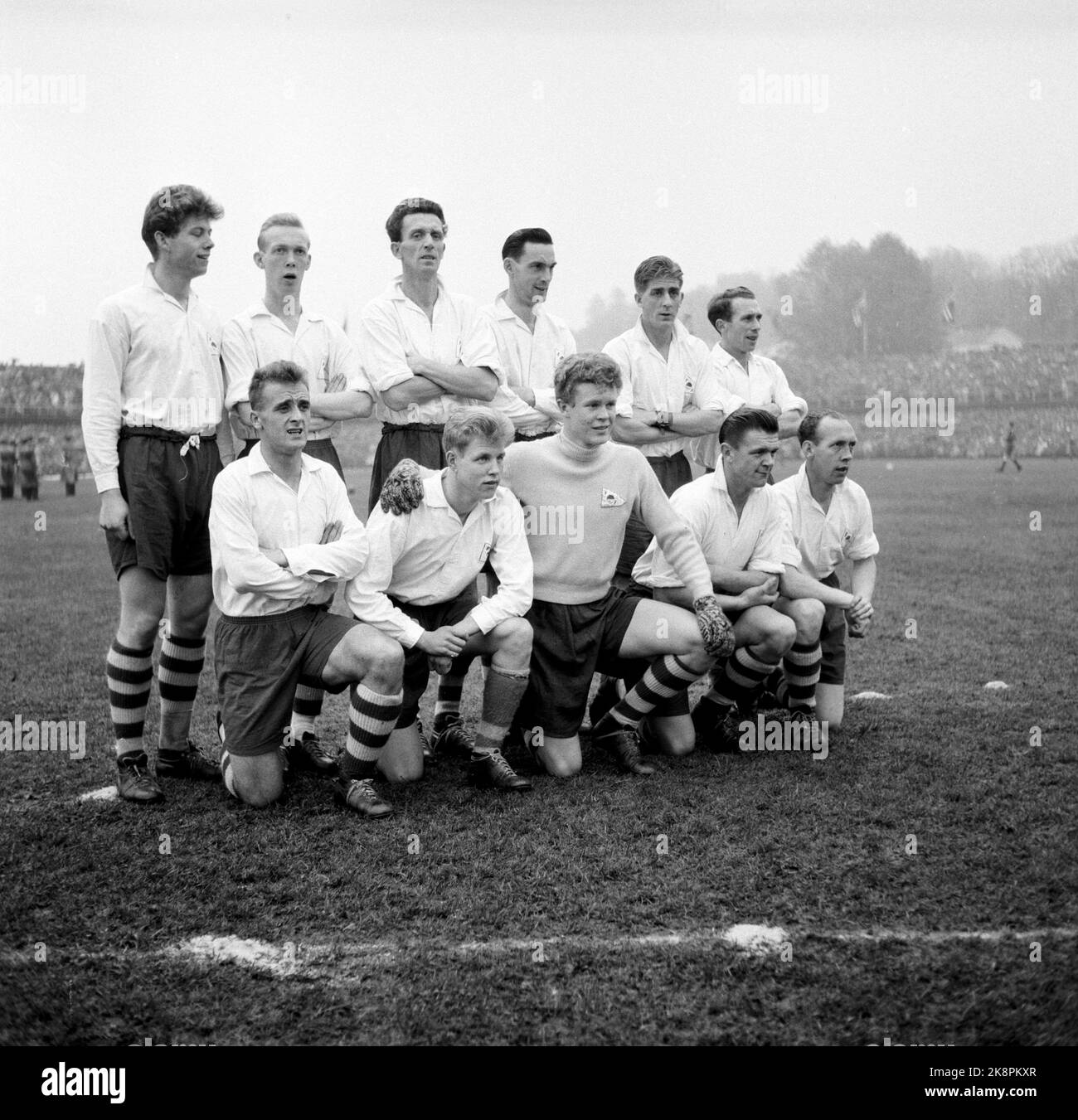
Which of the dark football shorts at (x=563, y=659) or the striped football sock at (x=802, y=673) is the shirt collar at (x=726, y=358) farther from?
the dark football shorts at (x=563, y=659)

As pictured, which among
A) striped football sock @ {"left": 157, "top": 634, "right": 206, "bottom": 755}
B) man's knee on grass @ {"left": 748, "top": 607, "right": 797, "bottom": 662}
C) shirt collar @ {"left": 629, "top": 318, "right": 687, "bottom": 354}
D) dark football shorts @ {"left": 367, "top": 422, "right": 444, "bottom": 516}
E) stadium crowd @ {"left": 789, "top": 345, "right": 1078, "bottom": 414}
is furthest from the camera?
stadium crowd @ {"left": 789, "top": 345, "right": 1078, "bottom": 414}

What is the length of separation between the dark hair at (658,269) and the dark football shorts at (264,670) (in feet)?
7.10

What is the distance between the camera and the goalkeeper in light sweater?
4.24 metres

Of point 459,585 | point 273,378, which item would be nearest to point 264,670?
point 459,585

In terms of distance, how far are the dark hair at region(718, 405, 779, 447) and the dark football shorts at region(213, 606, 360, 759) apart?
1.68 metres

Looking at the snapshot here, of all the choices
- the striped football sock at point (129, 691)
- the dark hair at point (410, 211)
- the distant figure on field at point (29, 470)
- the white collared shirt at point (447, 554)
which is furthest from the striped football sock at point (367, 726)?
the distant figure on field at point (29, 470)

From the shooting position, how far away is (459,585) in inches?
164

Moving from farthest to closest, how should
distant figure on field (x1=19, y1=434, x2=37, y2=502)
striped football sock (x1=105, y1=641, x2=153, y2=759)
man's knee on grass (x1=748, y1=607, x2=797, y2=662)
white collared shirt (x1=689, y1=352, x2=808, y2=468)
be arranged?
distant figure on field (x1=19, y1=434, x2=37, y2=502) < white collared shirt (x1=689, y1=352, x2=808, y2=468) < man's knee on grass (x1=748, y1=607, x2=797, y2=662) < striped football sock (x1=105, y1=641, x2=153, y2=759)

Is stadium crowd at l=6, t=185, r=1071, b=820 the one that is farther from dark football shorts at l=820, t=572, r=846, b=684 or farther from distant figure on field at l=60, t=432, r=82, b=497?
distant figure on field at l=60, t=432, r=82, b=497

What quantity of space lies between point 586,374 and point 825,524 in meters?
1.32

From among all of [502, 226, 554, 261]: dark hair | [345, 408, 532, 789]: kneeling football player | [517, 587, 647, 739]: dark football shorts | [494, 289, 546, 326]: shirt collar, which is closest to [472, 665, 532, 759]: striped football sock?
[345, 408, 532, 789]: kneeling football player

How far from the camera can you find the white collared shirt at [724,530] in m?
4.55
